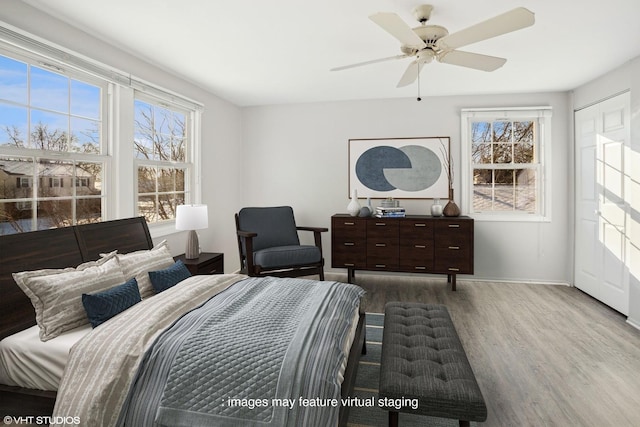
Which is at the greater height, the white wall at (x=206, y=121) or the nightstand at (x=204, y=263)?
the white wall at (x=206, y=121)

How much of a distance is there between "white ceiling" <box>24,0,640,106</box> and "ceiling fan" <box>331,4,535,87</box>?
0.17 m

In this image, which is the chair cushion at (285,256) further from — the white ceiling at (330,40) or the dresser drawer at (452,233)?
the white ceiling at (330,40)

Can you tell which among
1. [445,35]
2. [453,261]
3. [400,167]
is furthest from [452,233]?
[445,35]

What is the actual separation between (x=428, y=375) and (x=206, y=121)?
384 centimetres

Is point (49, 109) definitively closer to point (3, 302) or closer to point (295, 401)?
point (3, 302)

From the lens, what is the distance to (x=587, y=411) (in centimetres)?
200

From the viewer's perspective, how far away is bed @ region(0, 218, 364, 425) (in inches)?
57.3

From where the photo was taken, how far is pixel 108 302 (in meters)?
1.96

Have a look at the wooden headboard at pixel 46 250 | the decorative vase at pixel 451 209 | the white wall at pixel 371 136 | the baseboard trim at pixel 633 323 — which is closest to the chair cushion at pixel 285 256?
the white wall at pixel 371 136

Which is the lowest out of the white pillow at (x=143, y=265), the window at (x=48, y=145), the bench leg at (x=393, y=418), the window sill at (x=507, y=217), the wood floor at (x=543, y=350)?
the wood floor at (x=543, y=350)

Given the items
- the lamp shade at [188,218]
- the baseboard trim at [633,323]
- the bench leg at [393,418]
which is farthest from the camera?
the lamp shade at [188,218]

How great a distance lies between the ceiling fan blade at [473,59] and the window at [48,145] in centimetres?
268

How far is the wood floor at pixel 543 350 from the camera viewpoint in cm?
202

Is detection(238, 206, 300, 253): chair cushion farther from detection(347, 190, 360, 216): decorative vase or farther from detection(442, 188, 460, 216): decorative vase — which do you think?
detection(442, 188, 460, 216): decorative vase
